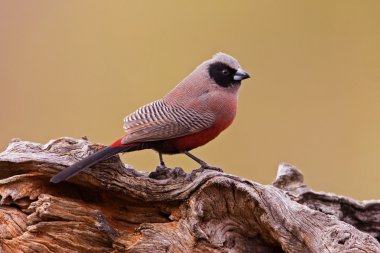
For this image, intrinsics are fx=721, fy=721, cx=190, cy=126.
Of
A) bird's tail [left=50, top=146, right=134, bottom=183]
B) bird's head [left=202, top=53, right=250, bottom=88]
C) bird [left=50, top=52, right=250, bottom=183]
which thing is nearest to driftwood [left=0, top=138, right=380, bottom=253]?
bird's tail [left=50, top=146, right=134, bottom=183]

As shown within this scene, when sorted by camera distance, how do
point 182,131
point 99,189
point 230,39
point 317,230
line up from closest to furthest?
point 317,230
point 99,189
point 182,131
point 230,39

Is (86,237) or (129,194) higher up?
(129,194)

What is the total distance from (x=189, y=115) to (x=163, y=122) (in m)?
0.24

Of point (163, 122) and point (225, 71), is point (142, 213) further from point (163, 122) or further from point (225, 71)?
point (225, 71)

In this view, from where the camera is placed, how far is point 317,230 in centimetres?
413

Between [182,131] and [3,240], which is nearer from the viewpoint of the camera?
[3,240]

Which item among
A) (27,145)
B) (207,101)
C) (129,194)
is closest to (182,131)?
(207,101)

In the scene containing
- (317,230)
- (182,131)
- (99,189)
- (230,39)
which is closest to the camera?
(317,230)

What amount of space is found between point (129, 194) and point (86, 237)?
0.39 m

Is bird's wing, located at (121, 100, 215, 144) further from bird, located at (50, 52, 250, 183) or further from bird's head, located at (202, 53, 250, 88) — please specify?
bird's head, located at (202, 53, 250, 88)

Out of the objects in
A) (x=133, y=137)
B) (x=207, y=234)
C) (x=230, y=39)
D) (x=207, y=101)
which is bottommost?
(x=207, y=234)

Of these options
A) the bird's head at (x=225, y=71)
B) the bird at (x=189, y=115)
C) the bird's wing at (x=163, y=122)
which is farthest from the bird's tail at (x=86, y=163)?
the bird's head at (x=225, y=71)

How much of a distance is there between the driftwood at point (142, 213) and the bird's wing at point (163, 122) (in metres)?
0.32

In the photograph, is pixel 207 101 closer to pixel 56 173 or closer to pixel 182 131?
pixel 182 131
